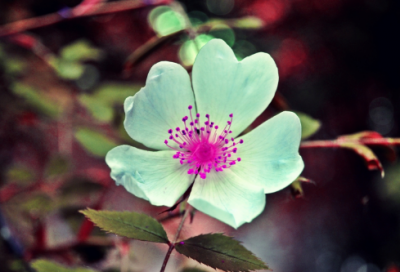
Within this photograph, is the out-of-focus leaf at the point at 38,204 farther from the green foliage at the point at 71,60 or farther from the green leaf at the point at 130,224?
the green leaf at the point at 130,224

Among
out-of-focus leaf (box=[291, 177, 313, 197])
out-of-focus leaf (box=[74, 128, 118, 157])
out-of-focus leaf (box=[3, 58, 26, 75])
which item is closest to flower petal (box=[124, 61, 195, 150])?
out-of-focus leaf (box=[291, 177, 313, 197])

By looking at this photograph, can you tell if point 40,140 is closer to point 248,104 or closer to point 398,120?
point 248,104

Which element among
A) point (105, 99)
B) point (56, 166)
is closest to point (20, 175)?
point (56, 166)

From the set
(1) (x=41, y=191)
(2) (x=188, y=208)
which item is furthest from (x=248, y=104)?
(1) (x=41, y=191)

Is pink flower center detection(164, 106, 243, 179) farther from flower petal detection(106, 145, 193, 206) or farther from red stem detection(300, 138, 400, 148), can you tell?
red stem detection(300, 138, 400, 148)

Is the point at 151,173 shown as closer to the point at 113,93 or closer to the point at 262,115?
the point at 113,93

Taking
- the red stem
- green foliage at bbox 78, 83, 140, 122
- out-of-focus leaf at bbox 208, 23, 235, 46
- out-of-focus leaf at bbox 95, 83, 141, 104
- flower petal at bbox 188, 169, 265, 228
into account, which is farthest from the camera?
out-of-focus leaf at bbox 95, 83, 141, 104
